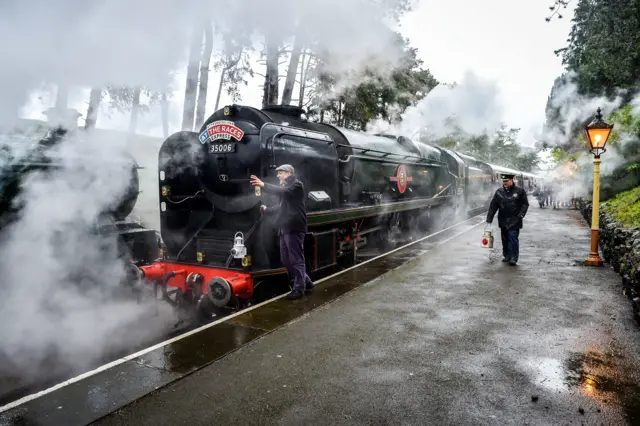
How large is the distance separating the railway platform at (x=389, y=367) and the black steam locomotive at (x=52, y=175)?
7.56 ft

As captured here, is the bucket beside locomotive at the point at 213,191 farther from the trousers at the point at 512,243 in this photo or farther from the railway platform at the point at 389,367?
the trousers at the point at 512,243

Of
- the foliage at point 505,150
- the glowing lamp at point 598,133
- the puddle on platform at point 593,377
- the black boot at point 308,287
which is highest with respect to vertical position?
the foliage at point 505,150

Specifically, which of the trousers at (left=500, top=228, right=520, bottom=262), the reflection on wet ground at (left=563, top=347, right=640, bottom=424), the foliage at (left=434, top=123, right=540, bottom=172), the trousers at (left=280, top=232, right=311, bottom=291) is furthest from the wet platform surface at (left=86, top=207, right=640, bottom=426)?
the foliage at (left=434, top=123, right=540, bottom=172)

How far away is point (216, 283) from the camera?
5113 millimetres

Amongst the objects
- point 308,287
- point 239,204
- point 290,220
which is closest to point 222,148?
point 239,204

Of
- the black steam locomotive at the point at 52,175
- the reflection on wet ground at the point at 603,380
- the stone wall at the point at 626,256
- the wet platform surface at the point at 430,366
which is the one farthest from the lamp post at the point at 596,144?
the black steam locomotive at the point at 52,175


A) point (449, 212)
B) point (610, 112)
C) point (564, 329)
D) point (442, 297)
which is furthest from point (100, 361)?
point (610, 112)

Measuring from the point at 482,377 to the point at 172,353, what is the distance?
8.22 feet

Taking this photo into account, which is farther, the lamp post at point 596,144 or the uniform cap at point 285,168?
the lamp post at point 596,144

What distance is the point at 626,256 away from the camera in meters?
6.12

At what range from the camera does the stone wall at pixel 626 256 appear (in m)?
4.87

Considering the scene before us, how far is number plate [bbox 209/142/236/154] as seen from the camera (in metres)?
5.56

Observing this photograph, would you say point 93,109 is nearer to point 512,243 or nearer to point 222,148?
point 222,148

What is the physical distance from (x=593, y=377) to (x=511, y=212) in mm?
4685
